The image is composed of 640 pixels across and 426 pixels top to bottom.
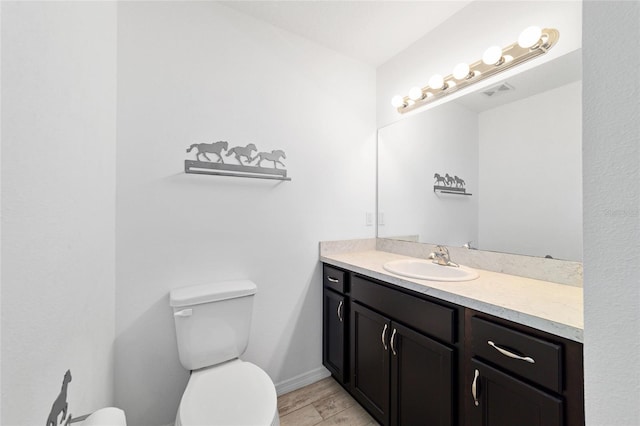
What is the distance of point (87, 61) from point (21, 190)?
0.66 m

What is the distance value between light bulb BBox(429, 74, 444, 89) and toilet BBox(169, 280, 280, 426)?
1719 mm

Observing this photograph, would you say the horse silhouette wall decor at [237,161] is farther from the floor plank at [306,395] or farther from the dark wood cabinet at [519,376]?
the floor plank at [306,395]

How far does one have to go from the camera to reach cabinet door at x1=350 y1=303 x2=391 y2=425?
4.39ft

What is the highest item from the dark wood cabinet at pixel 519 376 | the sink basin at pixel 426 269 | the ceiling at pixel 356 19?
the ceiling at pixel 356 19

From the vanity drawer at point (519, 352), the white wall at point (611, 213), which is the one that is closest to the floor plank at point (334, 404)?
the vanity drawer at point (519, 352)

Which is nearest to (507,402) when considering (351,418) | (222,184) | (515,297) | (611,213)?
(515,297)

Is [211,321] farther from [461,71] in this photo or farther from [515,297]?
[461,71]

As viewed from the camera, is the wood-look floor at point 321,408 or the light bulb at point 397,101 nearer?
the wood-look floor at point 321,408

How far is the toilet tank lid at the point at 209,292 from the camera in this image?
124 cm

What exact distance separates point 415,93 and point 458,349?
1.60 meters

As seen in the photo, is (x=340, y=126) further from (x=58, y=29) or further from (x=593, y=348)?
(x=593, y=348)

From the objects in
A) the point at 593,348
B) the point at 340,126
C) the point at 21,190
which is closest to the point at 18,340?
the point at 21,190

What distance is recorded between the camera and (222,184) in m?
1.50

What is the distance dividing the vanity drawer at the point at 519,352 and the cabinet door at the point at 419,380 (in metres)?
0.15
